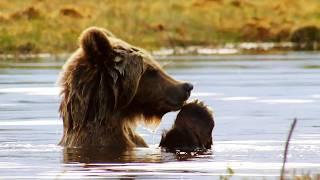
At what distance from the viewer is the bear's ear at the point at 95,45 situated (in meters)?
11.5

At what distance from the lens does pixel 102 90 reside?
11.6 metres

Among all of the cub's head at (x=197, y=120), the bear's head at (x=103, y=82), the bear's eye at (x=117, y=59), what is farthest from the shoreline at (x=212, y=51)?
the bear's eye at (x=117, y=59)

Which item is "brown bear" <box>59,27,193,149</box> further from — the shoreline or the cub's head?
the shoreline

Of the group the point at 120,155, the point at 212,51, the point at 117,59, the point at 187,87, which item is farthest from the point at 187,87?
the point at 212,51

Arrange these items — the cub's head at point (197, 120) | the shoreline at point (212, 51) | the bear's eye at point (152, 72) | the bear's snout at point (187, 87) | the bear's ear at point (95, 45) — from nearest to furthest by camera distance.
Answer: the bear's ear at point (95, 45)
the bear's snout at point (187, 87)
the bear's eye at point (152, 72)
the cub's head at point (197, 120)
the shoreline at point (212, 51)

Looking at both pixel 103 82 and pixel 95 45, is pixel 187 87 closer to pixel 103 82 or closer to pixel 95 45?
pixel 103 82

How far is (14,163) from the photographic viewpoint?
11.5 m

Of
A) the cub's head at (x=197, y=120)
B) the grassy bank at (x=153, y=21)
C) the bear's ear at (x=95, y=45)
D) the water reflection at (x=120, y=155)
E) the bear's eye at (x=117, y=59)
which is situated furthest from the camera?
the grassy bank at (x=153, y=21)

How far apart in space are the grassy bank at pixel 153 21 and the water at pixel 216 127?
20.8 ft

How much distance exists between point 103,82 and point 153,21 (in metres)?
30.8

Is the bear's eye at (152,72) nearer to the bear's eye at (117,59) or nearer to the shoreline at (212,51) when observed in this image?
the bear's eye at (117,59)

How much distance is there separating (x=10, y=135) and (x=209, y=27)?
28306 millimetres

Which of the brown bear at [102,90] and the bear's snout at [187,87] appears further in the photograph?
the bear's snout at [187,87]

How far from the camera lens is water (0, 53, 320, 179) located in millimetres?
10695
